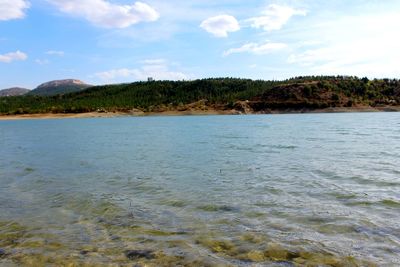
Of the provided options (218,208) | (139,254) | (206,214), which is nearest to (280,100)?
(218,208)

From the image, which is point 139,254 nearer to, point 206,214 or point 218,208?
point 206,214

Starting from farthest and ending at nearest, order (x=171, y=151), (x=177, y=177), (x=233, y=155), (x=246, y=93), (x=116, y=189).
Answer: (x=246, y=93)
(x=171, y=151)
(x=233, y=155)
(x=177, y=177)
(x=116, y=189)

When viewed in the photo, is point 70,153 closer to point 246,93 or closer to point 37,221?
point 37,221

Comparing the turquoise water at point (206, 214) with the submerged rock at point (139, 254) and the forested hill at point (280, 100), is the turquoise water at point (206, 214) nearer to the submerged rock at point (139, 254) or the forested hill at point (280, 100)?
the submerged rock at point (139, 254)

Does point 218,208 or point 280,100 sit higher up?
point 280,100

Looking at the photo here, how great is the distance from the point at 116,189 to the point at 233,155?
43.7 feet

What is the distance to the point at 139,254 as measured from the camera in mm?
9891

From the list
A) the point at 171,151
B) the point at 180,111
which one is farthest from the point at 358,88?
the point at 171,151

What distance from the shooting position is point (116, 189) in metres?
18.1

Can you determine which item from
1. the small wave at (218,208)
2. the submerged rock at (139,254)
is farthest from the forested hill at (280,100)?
the submerged rock at (139,254)

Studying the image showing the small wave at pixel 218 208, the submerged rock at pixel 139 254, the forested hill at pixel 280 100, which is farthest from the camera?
the forested hill at pixel 280 100

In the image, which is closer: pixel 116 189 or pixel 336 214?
pixel 336 214

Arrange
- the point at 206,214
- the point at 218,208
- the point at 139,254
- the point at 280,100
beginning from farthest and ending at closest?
the point at 280,100 → the point at 218,208 → the point at 206,214 → the point at 139,254

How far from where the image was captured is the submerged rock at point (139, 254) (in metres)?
9.66
